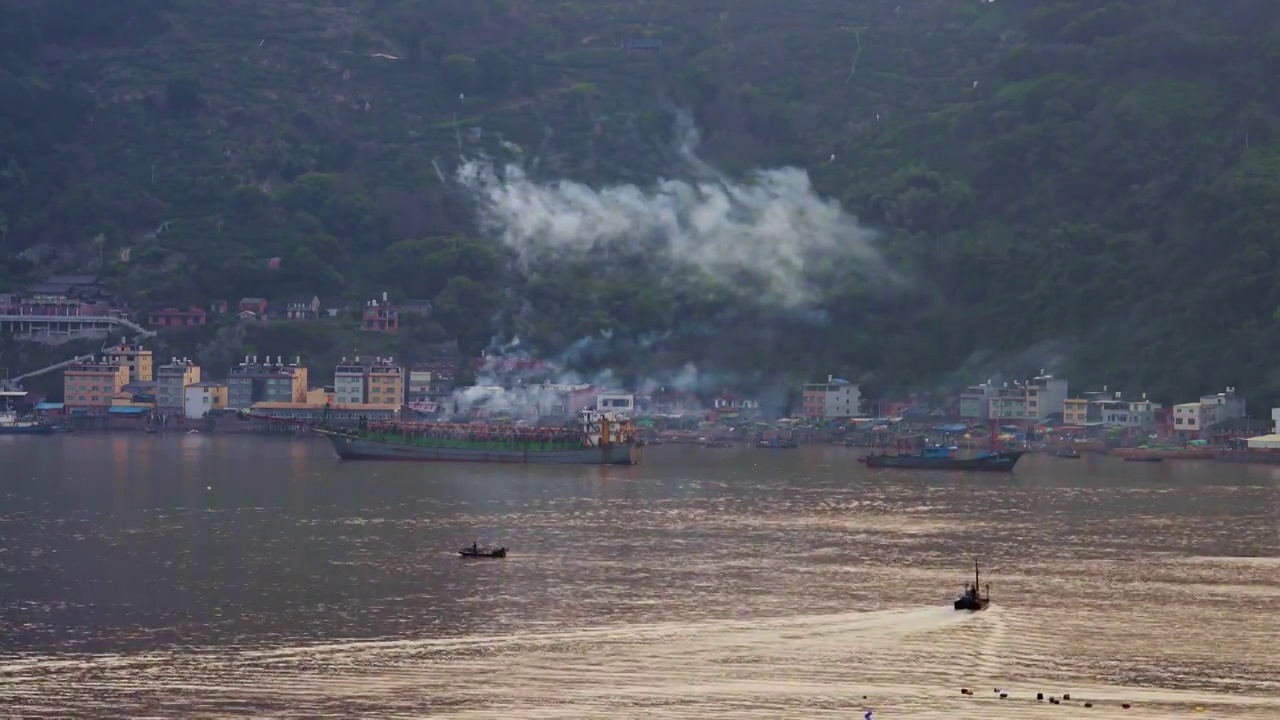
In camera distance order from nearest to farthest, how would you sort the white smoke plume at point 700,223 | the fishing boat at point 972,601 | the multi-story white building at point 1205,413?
the fishing boat at point 972,601
the multi-story white building at point 1205,413
the white smoke plume at point 700,223

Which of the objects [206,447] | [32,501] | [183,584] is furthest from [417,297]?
[183,584]

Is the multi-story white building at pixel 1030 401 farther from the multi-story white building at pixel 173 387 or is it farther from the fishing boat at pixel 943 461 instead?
the multi-story white building at pixel 173 387

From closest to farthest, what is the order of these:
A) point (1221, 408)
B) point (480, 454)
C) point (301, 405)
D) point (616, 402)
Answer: point (480, 454) < point (1221, 408) < point (616, 402) < point (301, 405)

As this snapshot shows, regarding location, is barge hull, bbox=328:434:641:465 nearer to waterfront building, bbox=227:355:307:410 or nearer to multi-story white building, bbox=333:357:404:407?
multi-story white building, bbox=333:357:404:407

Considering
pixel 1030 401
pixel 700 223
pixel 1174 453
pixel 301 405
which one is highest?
pixel 700 223

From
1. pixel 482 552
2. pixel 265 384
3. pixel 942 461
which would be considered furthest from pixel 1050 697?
pixel 265 384

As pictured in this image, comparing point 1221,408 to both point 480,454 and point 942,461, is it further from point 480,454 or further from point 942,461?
point 480,454

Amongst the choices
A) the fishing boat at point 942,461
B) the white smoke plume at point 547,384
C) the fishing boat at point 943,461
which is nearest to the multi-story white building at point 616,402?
the white smoke plume at point 547,384
